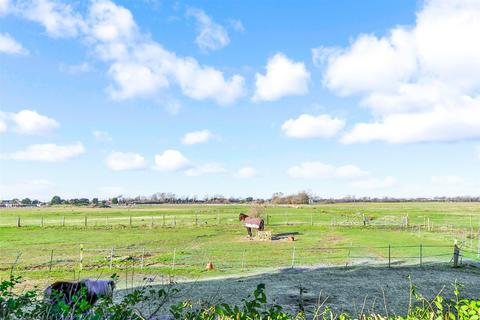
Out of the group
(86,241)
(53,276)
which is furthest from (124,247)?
(53,276)

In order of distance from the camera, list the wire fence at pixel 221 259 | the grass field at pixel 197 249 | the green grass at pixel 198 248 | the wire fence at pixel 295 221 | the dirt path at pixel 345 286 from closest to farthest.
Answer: the dirt path at pixel 345 286, the wire fence at pixel 221 259, the grass field at pixel 197 249, the green grass at pixel 198 248, the wire fence at pixel 295 221

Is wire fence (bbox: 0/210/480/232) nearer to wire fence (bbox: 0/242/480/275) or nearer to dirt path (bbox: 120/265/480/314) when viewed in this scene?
wire fence (bbox: 0/242/480/275)

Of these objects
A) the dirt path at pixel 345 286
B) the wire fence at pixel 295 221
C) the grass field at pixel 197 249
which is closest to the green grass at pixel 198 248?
the grass field at pixel 197 249

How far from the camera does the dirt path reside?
14.6 meters

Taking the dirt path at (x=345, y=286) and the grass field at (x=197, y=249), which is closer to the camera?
the dirt path at (x=345, y=286)

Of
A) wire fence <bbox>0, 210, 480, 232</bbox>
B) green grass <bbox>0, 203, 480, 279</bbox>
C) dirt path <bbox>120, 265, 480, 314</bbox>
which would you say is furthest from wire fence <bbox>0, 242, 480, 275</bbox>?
wire fence <bbox>0, 210, 480, 232</bbox>

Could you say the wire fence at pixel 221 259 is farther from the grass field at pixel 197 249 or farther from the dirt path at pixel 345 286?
the dirt path at pixel 345 286

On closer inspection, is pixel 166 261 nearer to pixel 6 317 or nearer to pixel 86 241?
pixel 86 241

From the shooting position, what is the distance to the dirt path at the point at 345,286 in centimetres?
1457

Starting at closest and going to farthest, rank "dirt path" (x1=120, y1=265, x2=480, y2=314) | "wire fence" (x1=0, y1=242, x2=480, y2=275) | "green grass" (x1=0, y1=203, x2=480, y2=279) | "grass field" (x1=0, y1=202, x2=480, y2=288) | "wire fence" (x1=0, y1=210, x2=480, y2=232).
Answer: "dirt path" (x1=120, y1=265, x2=480, y2=314)
"wire fence" (x1=0, y1=242, x2=480, y2=275)
"grass field" (x1=0, y1=202, x2=480, y2=288)
"green grass" (x1=0, y1=203, x2=480, y2=279)
"wire fence" (x1=0, y1=210, x2=480, y2=232)

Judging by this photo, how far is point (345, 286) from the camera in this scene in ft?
56.4

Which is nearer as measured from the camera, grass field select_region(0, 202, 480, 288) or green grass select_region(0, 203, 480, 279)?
grass field select_region(0, 202, 480, 288)

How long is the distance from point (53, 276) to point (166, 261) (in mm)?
6905

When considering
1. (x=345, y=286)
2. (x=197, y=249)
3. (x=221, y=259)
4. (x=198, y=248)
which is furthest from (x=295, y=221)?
(x=345, y=286)
